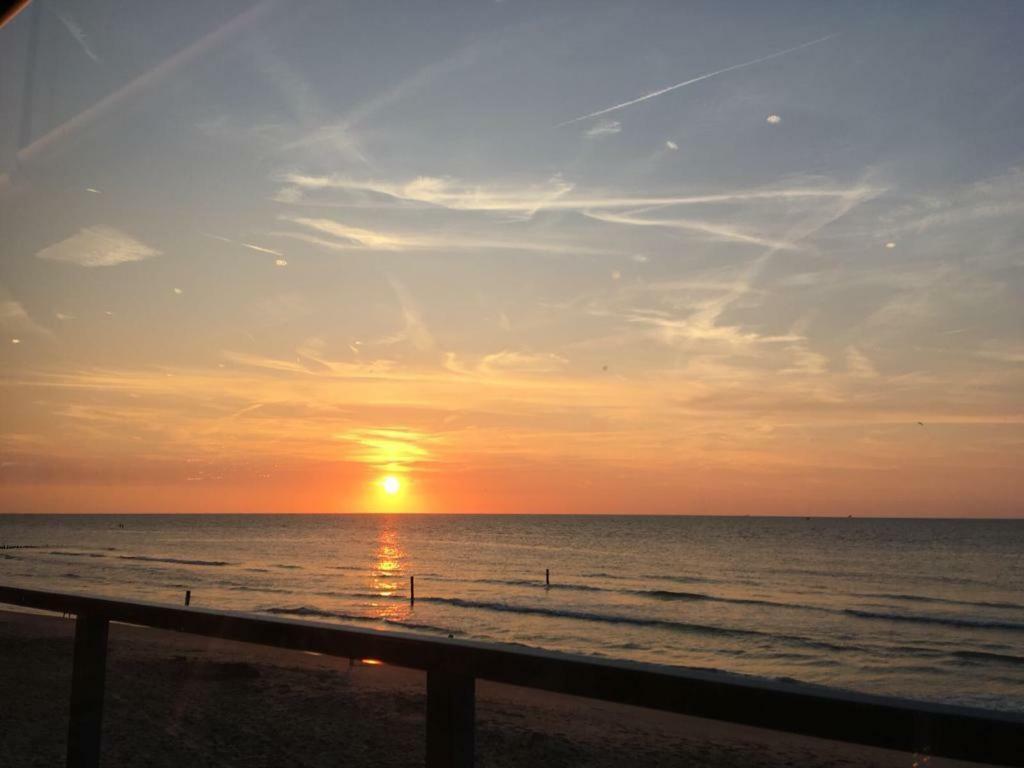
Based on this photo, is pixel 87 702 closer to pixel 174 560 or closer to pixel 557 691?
pixel 557 691

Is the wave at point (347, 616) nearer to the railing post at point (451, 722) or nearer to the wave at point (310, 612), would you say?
the wave at point (310, 612)

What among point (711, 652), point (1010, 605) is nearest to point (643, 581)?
point (1010, 605)

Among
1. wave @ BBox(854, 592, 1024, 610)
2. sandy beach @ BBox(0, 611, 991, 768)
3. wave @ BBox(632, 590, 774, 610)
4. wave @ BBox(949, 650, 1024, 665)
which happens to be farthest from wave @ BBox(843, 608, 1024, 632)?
sandy beach @ BBox(0, 611, 991, 768)

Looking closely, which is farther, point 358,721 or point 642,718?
point 642,718

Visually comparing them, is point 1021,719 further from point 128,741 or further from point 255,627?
point 128,741

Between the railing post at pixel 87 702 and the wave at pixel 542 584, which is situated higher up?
the railing post at pixel 87 702

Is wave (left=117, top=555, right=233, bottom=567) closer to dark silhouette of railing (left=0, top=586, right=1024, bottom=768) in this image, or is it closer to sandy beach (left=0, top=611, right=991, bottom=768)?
sandy beach (left=0, top=611, right=991, bottom=768)

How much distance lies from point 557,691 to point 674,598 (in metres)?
47.6

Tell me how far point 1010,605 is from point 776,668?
87.8ft

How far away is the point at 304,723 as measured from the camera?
1132cm

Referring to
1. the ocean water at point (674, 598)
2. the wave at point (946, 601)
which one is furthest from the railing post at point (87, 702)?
the wave at point (946, 601)

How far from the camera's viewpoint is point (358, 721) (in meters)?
11.8

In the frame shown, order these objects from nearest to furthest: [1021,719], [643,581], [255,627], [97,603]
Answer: [1021,719]
[255,627]
[97,603]
[643,581]

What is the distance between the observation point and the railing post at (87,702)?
8.91 feet
